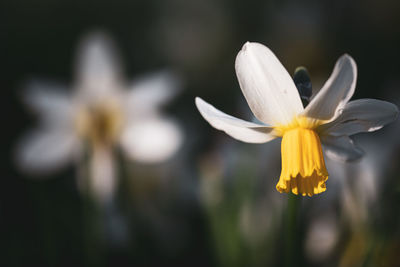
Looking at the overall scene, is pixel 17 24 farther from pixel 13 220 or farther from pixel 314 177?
pixel 314 177

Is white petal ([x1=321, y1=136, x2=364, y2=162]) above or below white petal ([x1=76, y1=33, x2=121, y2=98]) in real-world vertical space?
below

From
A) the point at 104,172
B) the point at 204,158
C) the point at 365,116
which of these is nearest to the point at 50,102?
the point at 104,172

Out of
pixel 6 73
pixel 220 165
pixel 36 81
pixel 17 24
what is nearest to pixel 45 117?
pixel 36 81

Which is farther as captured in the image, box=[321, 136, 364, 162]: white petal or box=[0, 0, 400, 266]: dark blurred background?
box=[0, 0, 400, 266]: dark blurred background

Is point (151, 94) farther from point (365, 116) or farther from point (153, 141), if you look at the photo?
point (365, 116)

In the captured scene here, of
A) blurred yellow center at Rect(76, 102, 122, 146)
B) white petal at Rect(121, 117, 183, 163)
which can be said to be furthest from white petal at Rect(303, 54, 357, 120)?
blurred yellow center at Rect(76, 102, 122, 146)

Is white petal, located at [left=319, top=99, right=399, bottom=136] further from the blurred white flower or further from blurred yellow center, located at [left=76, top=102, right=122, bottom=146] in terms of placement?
blurred yellow center, located at [left=76, top=102, right=122, bottom=146]
